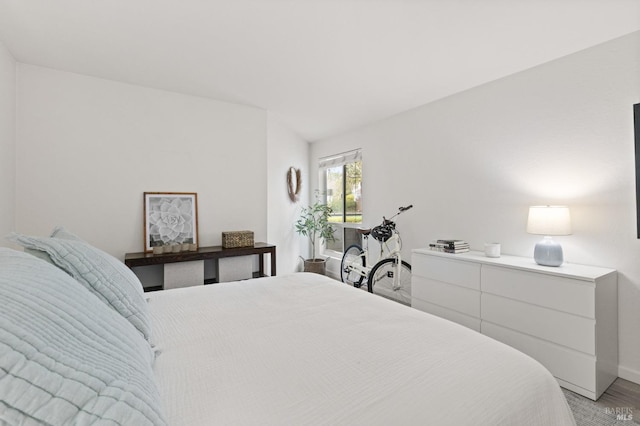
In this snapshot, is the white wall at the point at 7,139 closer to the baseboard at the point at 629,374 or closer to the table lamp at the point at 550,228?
the table lamp at the point at 550,228

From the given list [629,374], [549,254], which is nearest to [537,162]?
[549,254]

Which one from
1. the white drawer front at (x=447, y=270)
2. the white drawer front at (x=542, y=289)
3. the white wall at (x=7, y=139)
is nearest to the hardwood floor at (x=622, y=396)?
the white drawer front at (x=542, y=289)

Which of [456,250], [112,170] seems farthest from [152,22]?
[456,250]

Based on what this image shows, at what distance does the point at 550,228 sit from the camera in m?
2.25

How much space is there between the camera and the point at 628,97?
2121mm

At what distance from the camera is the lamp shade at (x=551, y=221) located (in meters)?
2.22

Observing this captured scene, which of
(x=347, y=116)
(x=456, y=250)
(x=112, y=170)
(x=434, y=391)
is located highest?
(x=347, y=116)

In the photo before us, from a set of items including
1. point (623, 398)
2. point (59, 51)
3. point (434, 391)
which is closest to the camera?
point (434, 391)

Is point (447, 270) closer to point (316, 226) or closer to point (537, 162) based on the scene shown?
point (537, 162)

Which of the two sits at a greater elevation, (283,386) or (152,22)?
(152,22)

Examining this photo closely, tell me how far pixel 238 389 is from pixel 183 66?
311cm

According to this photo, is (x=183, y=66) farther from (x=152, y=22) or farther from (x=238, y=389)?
(x=238, y=389)

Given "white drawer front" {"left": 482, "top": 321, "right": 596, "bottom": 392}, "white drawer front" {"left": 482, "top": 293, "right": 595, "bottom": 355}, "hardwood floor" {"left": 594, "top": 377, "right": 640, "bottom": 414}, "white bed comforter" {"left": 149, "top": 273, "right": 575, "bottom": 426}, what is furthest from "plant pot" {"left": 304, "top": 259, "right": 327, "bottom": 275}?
"hardwood floor" {"left": 594, "top": 377, "right": 640, "bottom": 414}

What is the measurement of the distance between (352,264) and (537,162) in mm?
2392
